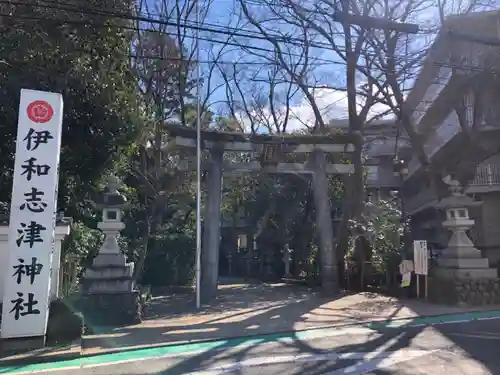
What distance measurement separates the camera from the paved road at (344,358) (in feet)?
20.3

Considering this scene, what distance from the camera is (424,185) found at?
25891mm

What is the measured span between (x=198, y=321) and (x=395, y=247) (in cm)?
997

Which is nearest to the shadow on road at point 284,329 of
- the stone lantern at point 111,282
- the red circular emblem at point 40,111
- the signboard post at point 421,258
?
the stone lantern at point 111,282

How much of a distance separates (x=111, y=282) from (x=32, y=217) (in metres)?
3.40

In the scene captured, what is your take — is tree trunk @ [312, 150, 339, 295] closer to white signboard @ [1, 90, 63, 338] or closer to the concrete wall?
the concrete wall

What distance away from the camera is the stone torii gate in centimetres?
1424

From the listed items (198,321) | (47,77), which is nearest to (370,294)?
(198,321)

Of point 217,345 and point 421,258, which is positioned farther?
point 421,258

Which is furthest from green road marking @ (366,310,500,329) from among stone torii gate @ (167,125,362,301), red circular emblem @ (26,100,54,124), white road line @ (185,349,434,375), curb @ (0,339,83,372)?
red circular emblem @ (26,100,54,124)

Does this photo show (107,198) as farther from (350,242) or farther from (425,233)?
(425,233)

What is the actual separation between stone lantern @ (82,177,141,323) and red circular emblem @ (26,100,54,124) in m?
3.53

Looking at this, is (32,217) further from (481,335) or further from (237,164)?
(237,164)

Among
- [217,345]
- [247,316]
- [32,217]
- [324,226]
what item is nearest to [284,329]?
[217,345]

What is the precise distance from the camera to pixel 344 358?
22.1 feet
